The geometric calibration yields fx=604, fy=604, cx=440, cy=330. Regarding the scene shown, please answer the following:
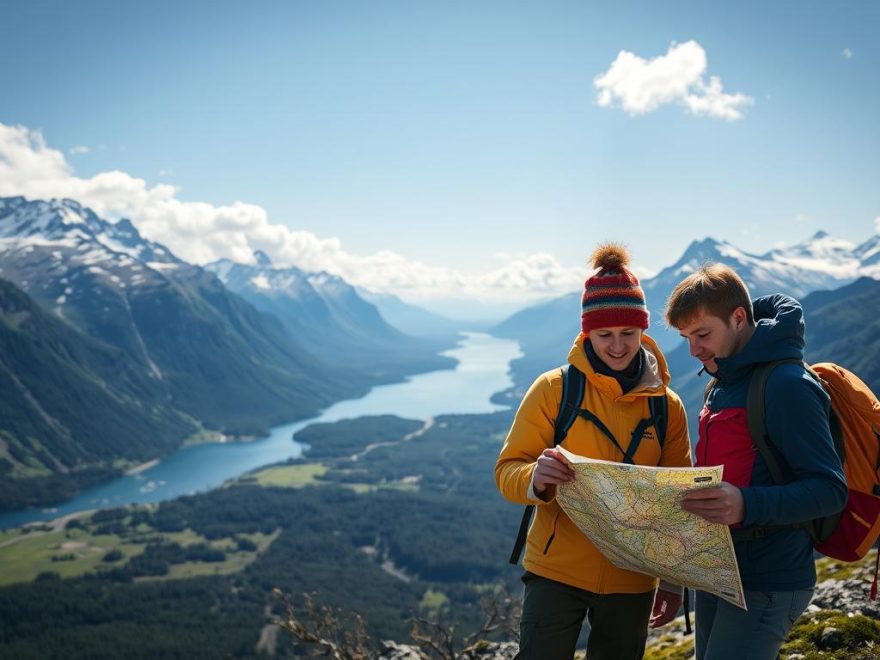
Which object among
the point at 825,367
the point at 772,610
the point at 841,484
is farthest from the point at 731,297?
the point at 772,610

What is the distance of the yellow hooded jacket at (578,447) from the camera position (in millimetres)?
5363

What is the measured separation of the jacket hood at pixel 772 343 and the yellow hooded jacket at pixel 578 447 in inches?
27.7

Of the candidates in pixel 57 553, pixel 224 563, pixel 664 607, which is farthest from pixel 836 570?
pixel 57 553

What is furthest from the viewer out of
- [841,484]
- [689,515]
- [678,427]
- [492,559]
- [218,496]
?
[218,496]

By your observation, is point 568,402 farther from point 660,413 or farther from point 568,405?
point 660,413

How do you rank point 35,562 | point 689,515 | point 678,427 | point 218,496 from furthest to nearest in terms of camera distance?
point 218,496, point 35,562, point 678,427, point 689,515

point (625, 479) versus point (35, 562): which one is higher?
point (625, 479)

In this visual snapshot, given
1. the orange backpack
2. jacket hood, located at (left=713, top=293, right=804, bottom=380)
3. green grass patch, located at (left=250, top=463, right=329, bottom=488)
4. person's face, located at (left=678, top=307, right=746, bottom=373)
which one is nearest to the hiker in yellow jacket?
person's face, located at (left=678, top=307, right=746, bottom=373)

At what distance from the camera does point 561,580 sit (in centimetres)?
537

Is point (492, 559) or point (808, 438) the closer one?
point (808, 438)

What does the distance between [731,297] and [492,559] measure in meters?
130

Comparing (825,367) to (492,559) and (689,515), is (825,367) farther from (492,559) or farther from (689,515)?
(492,559)

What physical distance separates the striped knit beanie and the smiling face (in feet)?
1.72

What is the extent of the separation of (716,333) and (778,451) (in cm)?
105
